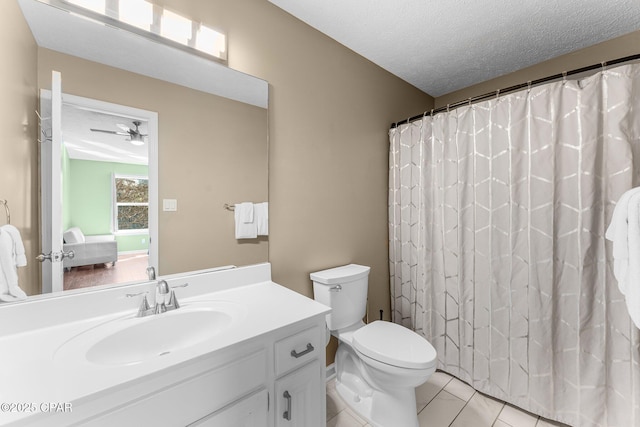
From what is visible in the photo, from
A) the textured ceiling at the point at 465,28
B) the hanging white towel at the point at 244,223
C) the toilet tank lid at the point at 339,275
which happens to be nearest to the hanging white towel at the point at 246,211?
the hanging white towel at the point at 244,223

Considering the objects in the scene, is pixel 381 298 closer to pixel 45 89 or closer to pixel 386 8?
pixel 386 8

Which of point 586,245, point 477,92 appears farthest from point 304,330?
point 477,92

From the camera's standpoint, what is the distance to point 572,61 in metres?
1.94

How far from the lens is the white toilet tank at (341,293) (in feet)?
5.37

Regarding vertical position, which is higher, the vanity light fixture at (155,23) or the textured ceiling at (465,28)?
the textured ceiling at (465,28)

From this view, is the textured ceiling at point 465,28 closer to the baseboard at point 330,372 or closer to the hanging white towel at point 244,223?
the hanging white towel at point 244,223

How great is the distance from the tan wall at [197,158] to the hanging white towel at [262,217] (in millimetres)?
41

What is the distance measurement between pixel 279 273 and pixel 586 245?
1.66 m

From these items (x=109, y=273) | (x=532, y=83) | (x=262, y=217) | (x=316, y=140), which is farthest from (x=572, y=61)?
(x=109, y=273)

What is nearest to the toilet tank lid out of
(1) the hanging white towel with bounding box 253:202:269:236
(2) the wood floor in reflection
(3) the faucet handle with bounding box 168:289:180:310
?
(1) the hanging white towel with bounding box 253:202:269:236

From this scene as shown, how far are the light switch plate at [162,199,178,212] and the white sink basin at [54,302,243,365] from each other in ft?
1.45

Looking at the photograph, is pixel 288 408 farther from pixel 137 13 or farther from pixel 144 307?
pixel 137 13

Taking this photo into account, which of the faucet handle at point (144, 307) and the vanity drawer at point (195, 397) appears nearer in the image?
Answer: the vanity drawer at point (195, 397)

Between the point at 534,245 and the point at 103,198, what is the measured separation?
2.17 m
